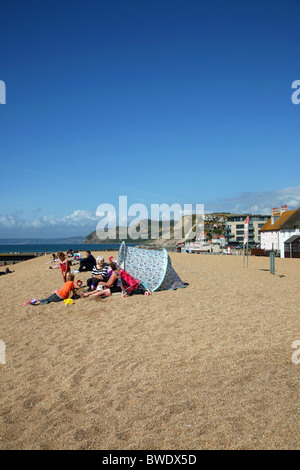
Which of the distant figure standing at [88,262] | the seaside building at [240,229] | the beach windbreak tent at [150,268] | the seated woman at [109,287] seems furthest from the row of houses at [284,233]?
the seaside building at [240,229]

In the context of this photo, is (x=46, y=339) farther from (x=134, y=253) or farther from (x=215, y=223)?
(x=215, y=223)

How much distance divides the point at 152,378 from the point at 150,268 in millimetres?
6529

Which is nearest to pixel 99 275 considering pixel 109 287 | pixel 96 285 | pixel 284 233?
pixel 96 285

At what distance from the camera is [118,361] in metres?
5.68

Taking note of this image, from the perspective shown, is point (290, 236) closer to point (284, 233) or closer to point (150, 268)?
point (284, 233)

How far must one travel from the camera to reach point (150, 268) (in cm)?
1145

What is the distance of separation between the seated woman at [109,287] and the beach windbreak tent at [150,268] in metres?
0.49

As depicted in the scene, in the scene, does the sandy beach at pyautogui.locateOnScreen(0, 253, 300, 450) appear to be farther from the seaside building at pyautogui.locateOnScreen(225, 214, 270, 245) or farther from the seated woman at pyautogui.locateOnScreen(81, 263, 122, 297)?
the seaside building at pyautogui.locateOnScreen(225, 214, 270, 245)

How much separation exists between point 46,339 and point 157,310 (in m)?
2.98

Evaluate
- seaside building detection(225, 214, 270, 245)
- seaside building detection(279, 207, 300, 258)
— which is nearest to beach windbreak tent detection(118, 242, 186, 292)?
seaside building detection(279, 207, 300, 258)

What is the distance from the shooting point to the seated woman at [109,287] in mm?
10484

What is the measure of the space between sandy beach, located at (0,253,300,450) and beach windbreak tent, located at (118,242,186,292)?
1.99m

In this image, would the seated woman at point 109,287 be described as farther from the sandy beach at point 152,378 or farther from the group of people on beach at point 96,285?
the sandy beach at point 152,378
